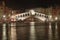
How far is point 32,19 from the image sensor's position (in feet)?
82.8

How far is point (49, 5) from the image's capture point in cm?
2505

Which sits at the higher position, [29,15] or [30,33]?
[29,15]

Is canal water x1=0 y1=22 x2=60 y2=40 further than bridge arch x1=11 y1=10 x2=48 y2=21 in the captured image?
No

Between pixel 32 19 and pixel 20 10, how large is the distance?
4.39ft

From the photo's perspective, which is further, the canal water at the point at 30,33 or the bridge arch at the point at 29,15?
the bridge arch at the point at 29,15

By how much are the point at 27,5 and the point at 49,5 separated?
1940mm

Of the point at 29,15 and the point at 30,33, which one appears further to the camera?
the point at 29,15

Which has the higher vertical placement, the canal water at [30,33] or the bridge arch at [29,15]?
the bridge arch at [29,15]

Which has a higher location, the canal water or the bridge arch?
the bridge arch

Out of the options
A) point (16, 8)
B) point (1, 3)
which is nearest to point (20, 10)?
point (16, 8)

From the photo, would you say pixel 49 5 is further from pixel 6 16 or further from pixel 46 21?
pixel 6 16

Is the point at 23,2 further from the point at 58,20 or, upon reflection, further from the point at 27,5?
the point at 58,20

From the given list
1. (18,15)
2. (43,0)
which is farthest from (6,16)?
(43,0)

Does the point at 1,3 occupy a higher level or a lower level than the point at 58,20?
higher
